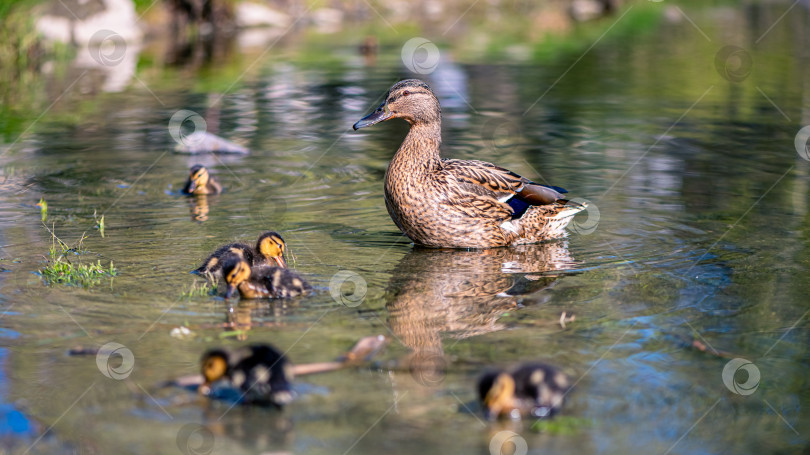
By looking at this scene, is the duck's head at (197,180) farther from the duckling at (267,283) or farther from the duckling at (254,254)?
the duckling at (267,283)

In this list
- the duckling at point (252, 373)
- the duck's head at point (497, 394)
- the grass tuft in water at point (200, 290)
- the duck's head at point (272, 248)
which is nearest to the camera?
the duck's head at point (497, 394)

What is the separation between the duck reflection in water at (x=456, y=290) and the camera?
472 cm

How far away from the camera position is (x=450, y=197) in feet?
21.6

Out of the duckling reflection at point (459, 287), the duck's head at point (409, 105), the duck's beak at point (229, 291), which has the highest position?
the duck's head at point (409, 105)

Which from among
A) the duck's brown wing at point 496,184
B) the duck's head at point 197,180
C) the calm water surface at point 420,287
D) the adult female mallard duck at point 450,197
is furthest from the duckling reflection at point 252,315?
the duck's head at point 197,180

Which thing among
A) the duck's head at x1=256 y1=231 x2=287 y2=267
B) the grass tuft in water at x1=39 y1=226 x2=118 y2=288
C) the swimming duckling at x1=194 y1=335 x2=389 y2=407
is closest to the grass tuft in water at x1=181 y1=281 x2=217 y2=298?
the duck's head at x1=256 y1=231 x2=287 y2=267

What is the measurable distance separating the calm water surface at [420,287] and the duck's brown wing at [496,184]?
39 cm

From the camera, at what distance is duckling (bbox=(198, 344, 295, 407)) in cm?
389

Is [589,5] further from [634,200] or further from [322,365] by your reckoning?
[322,365]

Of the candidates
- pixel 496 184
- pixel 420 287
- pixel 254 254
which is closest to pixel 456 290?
pixel 420 287

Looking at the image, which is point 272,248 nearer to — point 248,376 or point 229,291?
point 229,291

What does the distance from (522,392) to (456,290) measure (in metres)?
1.79

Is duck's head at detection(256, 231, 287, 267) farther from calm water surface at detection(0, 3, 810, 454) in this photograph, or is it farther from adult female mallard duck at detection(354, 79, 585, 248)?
adult female mallard duck at detection(354, 79, 585, 248)

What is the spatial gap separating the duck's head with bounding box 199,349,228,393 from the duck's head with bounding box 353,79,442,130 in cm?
310
